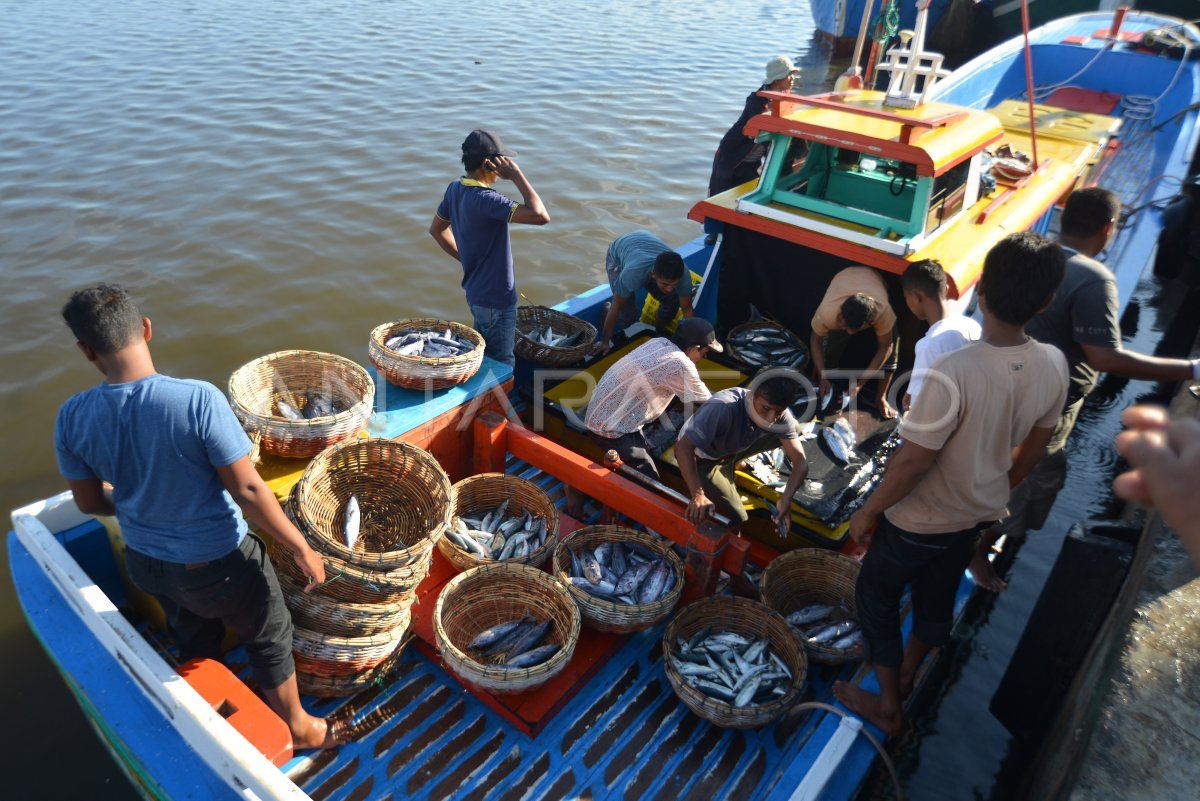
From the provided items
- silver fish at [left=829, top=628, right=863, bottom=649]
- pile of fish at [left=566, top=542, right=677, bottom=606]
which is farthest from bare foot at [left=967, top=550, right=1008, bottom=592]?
pile of fish at [left=566, top=542, right=677, bottom=606]

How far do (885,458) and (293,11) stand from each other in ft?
72.0

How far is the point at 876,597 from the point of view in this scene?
368 centimetres

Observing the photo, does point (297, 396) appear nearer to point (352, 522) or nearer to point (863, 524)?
point (352, 522)

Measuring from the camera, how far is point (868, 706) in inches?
148

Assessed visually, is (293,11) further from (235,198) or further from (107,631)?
(107,631)

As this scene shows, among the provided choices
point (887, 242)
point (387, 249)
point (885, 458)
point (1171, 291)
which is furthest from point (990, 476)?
point (1171, 291)

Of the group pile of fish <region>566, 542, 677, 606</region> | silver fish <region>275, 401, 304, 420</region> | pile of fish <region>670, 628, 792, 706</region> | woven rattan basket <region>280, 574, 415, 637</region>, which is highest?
silver fish <region>275, 401, 304, 420</region>

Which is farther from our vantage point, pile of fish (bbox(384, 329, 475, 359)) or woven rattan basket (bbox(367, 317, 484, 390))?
pile of fish (bbox(384, 329, 475, 359))

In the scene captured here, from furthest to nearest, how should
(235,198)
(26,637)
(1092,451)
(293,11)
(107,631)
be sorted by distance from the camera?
(293,11) → (235,198) → (1092,451) → (26,637) → (107,631)

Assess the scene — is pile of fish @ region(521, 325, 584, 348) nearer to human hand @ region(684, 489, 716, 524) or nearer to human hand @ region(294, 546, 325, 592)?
human hand @ region(684, 489, 716, 524)

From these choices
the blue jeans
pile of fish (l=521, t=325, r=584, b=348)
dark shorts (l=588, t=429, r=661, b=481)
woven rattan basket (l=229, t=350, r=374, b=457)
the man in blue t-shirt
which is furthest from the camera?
pile of fish (l=521, t=325, r=584, b=348)

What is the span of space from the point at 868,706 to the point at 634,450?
85.8 inches

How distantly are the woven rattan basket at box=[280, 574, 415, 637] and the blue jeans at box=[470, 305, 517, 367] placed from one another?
7.99 ft

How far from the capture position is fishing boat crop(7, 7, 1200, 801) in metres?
3.25
